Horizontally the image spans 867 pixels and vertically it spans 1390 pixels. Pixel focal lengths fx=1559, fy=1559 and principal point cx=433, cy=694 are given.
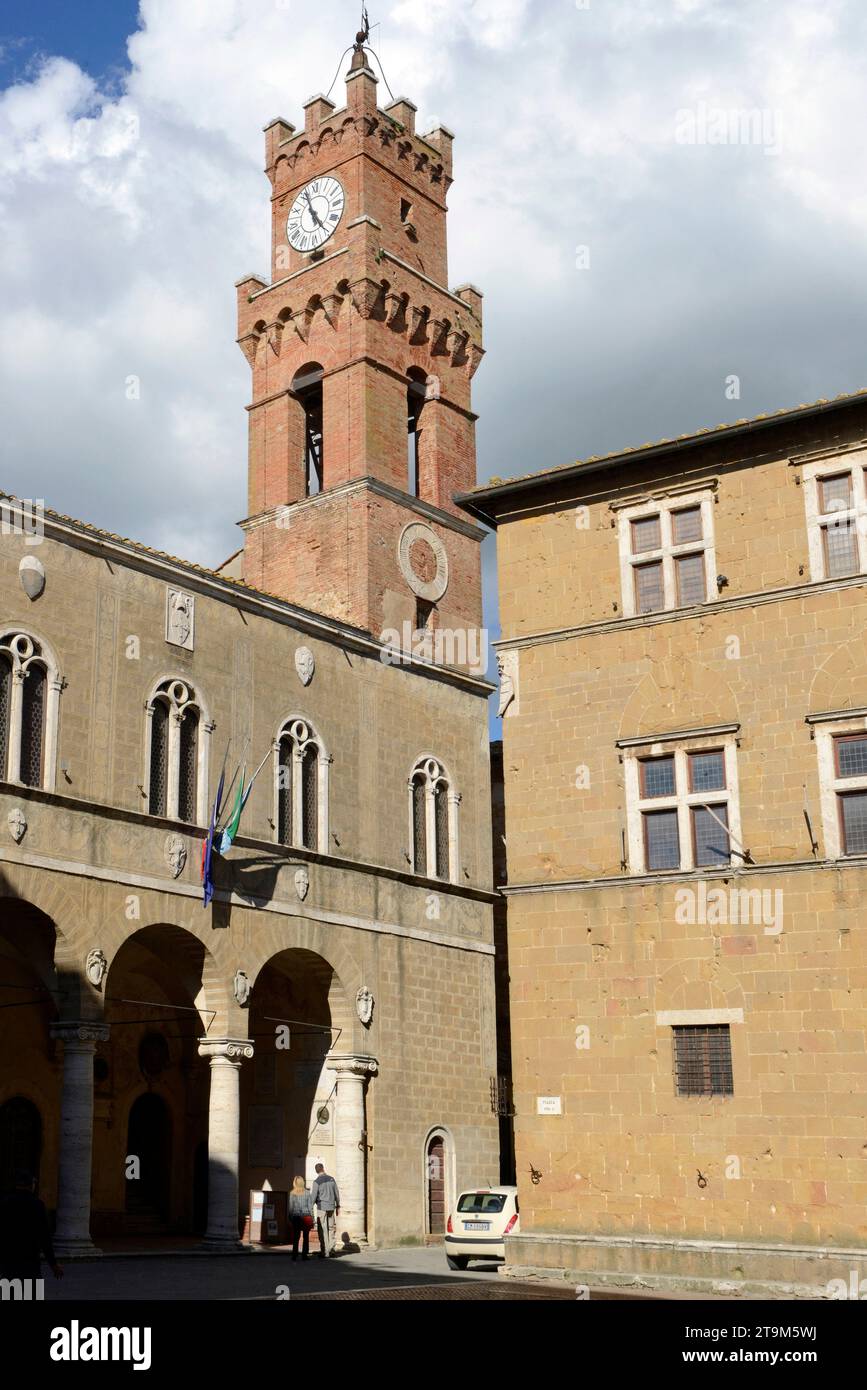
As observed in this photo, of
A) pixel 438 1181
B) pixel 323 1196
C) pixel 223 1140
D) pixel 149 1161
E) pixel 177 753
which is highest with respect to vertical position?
pixel 177 753

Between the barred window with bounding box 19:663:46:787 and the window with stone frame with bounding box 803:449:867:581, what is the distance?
13.2 meters

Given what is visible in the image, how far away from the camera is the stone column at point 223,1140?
27.5 metres

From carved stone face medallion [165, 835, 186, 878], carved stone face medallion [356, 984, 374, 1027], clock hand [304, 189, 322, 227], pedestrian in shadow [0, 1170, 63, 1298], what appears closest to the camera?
pedestrian in shadow [0, 1170, 63, 1298]

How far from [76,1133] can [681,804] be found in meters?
11.7

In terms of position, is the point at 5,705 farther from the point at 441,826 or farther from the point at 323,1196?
the point at 441,826

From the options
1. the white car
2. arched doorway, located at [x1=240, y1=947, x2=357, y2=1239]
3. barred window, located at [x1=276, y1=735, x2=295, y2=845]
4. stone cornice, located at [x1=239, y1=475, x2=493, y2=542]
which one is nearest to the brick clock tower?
stone cornice, located at [x1=239, y1=475, x2=493, y2=542]

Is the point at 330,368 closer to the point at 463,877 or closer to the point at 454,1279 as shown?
the point at 463,877

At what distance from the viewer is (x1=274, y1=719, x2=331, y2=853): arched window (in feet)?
101

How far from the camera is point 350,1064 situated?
30625mm

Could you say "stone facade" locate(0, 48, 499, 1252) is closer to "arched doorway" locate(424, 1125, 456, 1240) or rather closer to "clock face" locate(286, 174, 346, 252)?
"arched doorway" locate(424, 1125, 456, 1240)

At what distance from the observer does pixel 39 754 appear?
2628 centimetres

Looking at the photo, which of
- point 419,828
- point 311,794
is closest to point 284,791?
point 311,794

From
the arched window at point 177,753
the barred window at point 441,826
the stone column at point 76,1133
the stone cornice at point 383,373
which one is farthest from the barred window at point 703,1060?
the stone cornice at point 383,373
